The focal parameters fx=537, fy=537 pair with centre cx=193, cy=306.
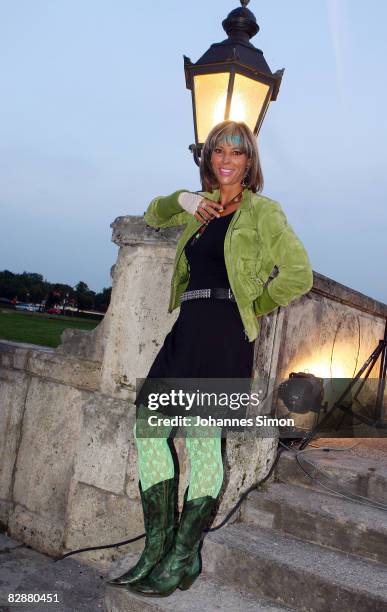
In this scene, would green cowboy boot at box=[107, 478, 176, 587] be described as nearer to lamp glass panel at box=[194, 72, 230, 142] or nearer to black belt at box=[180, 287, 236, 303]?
black belt at box=[180, 287, 236, 303]

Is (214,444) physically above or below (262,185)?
below

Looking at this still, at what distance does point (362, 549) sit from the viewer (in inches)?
114

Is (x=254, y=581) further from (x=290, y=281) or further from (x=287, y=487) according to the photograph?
(x=290, y=281)

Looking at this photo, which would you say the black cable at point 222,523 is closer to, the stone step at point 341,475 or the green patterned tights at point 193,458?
the stone step at point 341,475

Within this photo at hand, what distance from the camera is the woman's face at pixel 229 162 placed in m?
2.56

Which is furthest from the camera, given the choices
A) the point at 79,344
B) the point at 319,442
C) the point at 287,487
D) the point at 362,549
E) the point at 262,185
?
the point at 319,442

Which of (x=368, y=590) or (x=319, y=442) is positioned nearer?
(x=368, y=590)

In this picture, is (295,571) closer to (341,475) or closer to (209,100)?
(341,475)

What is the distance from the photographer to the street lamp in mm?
3998

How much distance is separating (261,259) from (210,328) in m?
0.41

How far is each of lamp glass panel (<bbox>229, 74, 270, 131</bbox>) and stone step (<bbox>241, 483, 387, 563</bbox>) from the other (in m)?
2.66

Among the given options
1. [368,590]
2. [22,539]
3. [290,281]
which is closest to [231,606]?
[368,590]

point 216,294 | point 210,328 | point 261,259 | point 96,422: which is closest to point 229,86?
point 261,259

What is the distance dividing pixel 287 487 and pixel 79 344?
1.71 metres
